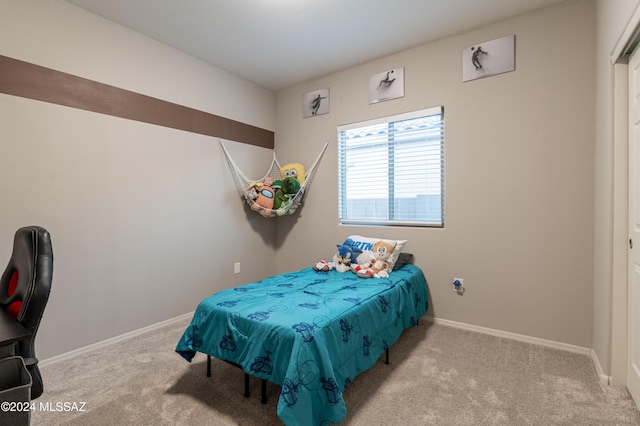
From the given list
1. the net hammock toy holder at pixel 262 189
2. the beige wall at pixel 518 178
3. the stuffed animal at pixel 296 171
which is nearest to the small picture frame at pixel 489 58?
the beige wall at pixel 518 178

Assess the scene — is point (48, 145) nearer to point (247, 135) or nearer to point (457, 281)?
point (247, 135)

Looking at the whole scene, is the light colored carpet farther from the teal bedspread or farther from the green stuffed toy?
the green stuffed toy

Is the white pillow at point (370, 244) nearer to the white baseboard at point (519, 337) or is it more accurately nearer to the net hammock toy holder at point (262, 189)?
the white baseboard at point (519, 337)

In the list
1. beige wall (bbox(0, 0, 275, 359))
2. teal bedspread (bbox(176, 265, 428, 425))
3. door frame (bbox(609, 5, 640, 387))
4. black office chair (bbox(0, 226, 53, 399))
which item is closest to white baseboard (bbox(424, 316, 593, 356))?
door frame (bbox(609, 5, 640, 387))

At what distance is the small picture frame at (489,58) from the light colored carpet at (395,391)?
2356 millimetres

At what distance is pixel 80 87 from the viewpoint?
2.49 m

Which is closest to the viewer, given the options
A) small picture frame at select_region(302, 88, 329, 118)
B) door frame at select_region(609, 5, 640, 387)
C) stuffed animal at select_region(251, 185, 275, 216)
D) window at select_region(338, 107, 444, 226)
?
door frame at select_region(609, 5, 640, 387)

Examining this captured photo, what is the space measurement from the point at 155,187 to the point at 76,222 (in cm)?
70

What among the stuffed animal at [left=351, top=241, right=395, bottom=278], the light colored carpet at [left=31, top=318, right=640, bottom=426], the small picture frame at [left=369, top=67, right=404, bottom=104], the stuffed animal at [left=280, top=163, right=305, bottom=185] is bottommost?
the light colored carpet at [left=31, top=318, right=640, bottom=426]

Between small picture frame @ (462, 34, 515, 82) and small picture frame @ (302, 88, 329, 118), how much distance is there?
1.55 meters

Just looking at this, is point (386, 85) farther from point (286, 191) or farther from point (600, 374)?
point (600, 374)

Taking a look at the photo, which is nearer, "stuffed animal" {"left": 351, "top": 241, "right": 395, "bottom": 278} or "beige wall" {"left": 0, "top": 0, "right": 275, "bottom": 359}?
"beige wall" {"left": 0, "top": 0, "right": 275, "bottom": 359}

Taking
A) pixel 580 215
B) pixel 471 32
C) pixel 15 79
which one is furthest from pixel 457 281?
pixel 15 79

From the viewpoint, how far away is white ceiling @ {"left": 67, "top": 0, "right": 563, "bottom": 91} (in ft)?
8.13
